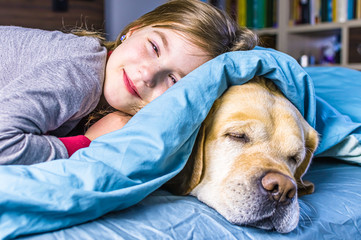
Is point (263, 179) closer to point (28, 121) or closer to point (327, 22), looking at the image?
point (28, 121)

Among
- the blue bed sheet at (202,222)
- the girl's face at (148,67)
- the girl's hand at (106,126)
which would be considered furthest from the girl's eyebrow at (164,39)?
the blue bed sheet at (202,222)

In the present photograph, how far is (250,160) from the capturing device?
3.29 feet

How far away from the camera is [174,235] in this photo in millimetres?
777

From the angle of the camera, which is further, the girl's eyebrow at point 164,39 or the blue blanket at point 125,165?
the girl's eyebrow at point 164,39

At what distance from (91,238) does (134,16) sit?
3.22 metres

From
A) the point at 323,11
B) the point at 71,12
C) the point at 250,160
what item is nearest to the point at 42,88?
the point at 250,160

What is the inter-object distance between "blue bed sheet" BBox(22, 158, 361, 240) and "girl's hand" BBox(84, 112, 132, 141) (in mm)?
308

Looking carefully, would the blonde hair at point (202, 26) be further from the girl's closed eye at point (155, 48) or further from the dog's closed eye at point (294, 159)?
the dog's closed eye at point (294, 159)

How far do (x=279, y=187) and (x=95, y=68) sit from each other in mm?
669

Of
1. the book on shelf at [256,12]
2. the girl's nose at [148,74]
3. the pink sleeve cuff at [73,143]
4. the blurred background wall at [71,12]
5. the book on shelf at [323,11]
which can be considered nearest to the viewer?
the pink sleeve cuff at [73,143]

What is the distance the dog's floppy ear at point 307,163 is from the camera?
3.79 feet

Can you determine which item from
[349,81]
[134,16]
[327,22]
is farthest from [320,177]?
[134,16]

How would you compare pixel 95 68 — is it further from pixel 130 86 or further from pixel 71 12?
pixel 71 12

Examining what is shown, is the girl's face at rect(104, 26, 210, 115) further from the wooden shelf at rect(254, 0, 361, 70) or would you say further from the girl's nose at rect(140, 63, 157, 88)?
the wooden shelf at rect(254, 0, 361, 70)
